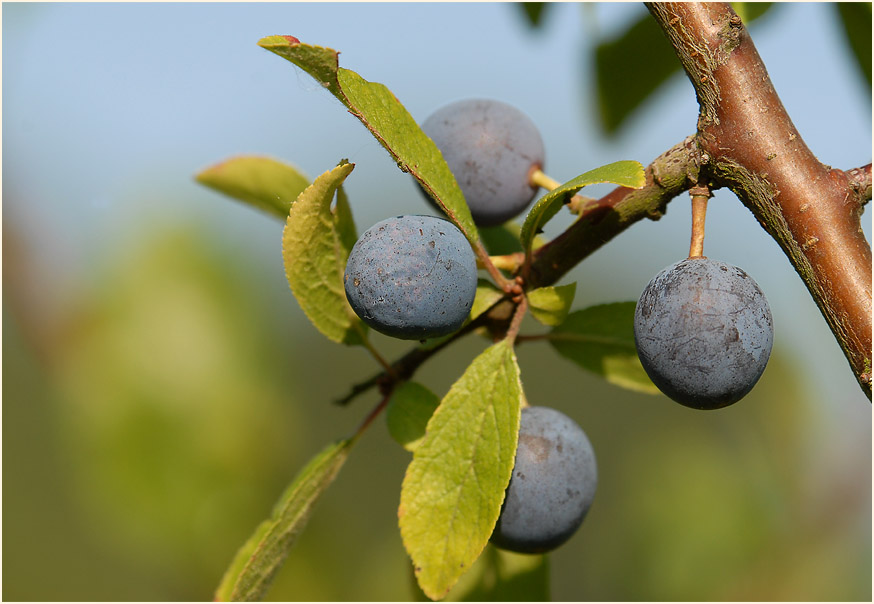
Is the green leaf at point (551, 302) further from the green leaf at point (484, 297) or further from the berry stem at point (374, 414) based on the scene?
the berry stem at point (374, 414)

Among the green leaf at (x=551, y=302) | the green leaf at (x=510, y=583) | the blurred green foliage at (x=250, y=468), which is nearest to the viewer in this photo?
the green leaf at (x=551, y=302)

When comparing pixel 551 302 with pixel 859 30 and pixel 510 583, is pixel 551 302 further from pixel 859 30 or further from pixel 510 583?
pixel 859 30

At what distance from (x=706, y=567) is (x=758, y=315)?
1.11 meters

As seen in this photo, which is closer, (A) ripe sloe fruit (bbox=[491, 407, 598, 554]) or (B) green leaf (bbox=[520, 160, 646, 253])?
(B) green leaf (bbox=[520, 160, 646, 253])

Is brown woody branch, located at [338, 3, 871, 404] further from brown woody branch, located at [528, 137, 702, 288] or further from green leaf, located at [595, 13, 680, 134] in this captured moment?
green leaf, located at [595, 13, 680, 134]

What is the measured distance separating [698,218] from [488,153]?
0.38 metres

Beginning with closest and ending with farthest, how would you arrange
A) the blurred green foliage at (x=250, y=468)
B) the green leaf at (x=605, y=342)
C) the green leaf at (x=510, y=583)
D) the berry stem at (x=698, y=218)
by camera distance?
the berry stem at (x=698, y=218) < the green leaf at (x=605, y=342) < the green leaf at (x=510, y=583) < the blurred green foliage at (x=250, y=468)

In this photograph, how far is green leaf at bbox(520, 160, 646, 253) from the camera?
0.68 metres

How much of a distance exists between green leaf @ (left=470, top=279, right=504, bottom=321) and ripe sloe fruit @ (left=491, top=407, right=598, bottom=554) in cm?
16

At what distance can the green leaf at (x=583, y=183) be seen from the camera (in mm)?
684

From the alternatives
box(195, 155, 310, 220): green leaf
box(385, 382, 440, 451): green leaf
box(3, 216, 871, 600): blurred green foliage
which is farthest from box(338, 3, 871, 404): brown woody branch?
box(3, 216, 871, 600): blurred green foliage

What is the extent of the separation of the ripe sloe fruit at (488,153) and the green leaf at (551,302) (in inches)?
9.1

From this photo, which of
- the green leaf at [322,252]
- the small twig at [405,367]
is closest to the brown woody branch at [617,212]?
the small twig at [405,367]

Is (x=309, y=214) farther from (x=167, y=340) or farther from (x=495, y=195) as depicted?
(x=167, y=340)
